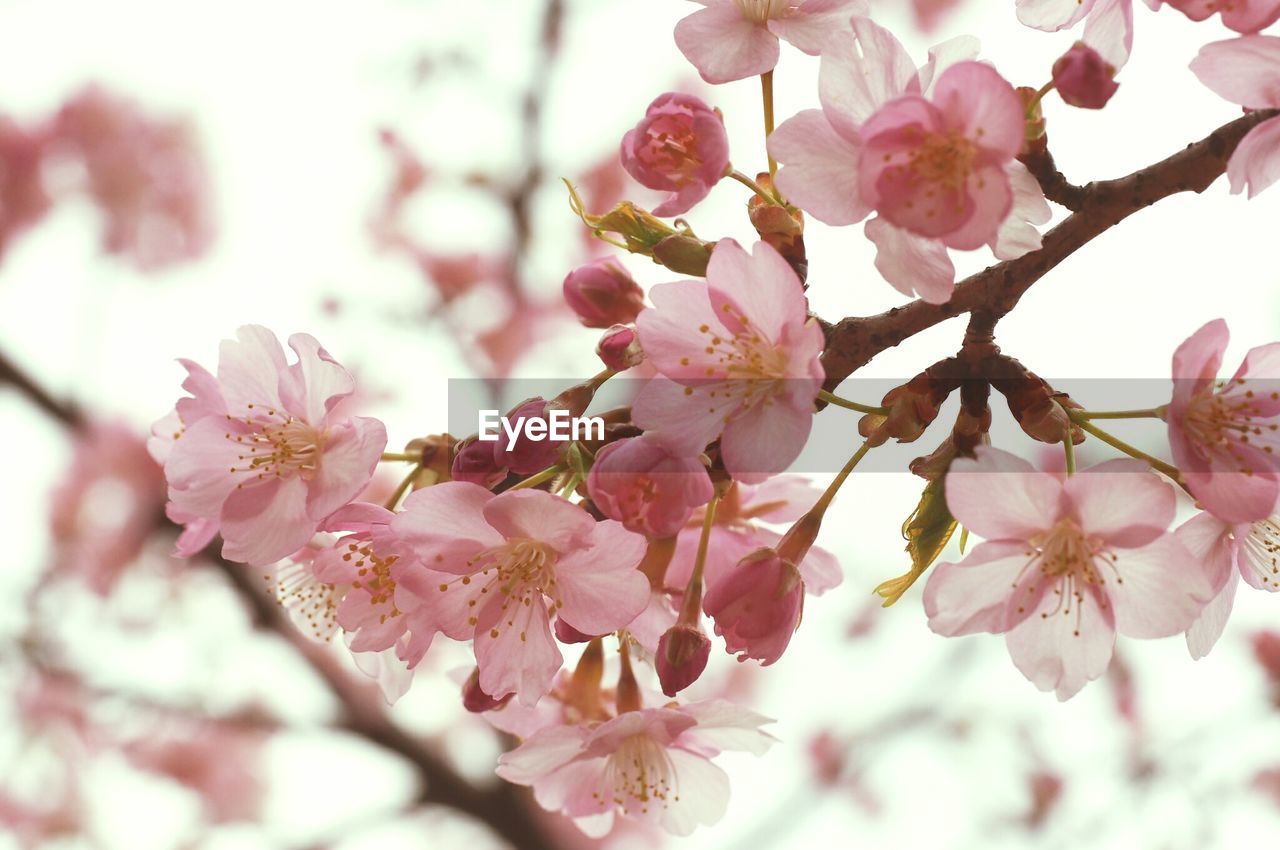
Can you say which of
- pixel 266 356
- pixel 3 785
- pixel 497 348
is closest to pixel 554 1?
pixel 497 348

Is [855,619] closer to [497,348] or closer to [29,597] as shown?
[497,348]

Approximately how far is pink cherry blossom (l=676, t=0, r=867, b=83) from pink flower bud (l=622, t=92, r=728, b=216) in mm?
50

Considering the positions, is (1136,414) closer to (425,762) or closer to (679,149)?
(679,149)

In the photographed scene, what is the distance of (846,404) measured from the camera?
2.49 ft

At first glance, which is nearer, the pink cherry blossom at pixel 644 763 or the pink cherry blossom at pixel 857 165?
the pink cherry blossom at pixel 857 165

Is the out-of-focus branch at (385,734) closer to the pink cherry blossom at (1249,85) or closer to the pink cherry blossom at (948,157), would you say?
the pink cherry blossom at (948,157)

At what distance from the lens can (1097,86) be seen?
2.23 ft

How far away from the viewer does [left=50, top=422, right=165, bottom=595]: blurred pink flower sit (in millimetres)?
3320

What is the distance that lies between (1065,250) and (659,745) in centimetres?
58

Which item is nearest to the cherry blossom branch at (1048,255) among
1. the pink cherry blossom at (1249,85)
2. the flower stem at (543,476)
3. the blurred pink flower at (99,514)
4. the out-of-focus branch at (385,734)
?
the pink cherry blossom at (1249,85)

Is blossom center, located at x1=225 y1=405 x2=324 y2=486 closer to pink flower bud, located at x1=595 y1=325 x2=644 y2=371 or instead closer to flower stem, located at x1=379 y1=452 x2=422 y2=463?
flower stem, located at x1=379 y1=452 x2=422 y2=463

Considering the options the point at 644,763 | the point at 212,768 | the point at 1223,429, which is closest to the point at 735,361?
the point at 1223,429

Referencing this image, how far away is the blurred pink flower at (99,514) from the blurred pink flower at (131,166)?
41.3 inches

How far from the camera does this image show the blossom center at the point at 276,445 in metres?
0.86
